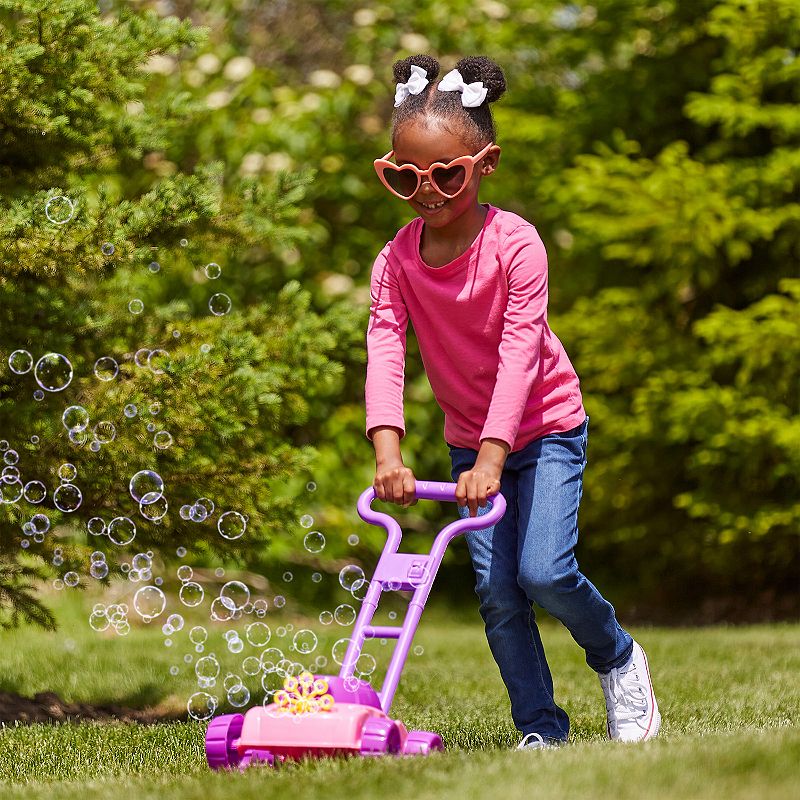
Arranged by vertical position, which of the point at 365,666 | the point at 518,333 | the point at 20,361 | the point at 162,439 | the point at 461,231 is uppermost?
the point at 461,231

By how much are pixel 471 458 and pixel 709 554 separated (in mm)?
→ 5219

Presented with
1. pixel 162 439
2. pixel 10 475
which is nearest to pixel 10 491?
pixel 10 475

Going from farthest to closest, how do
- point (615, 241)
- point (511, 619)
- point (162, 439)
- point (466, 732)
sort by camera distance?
point (615, 241), point (162, 439), point (466, 732), point (511, 619)

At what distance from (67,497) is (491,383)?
6.18ft

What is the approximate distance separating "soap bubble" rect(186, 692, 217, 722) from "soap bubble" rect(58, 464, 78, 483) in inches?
38.9

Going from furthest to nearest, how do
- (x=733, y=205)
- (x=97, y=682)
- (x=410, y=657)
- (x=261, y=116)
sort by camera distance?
(x=261, y=116) < (x=733, y=205) < (x=410, y=657) < (x=97, y=682)

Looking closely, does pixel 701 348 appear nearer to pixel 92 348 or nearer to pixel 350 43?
pixel 350 43

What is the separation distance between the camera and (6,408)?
15.7ft

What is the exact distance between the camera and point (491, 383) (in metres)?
3.85

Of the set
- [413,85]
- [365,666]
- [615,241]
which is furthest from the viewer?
[615,241]

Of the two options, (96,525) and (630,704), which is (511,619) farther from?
(96,525)

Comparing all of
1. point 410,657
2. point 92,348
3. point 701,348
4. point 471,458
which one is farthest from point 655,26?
point 471,458

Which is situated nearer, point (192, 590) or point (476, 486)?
point (476, 486)

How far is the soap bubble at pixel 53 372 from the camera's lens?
4.80 m
